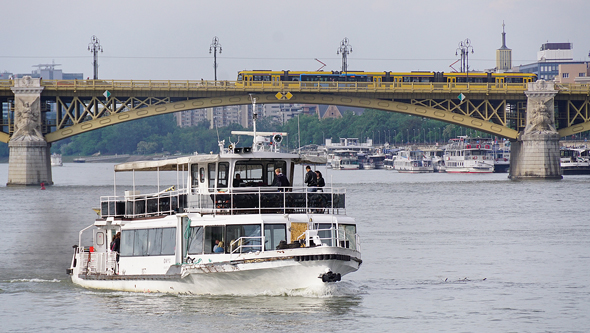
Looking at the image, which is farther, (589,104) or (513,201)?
(589,104)

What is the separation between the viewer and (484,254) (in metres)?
38.0

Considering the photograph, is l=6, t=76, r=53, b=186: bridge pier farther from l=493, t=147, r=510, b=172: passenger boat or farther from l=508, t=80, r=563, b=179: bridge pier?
l=493, t=147, r=510, b=172: passenger boat

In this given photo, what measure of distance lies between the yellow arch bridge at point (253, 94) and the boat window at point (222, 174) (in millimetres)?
57950

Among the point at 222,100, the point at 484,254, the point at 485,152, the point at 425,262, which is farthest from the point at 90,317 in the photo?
the point at 485,152

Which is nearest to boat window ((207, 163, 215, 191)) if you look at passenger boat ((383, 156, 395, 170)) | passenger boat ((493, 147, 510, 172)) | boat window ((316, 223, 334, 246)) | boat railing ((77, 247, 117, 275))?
boat window ((316, 223, 334, 246))

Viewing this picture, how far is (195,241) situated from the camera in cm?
2648

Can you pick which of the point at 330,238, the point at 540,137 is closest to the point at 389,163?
the point at 540,137

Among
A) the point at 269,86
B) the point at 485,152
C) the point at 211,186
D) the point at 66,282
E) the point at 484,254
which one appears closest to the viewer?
the point at 211,186

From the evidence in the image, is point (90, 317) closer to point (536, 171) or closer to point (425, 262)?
point (425, 262)

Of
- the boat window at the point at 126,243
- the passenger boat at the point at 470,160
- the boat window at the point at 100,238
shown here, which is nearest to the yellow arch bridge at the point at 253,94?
the passenger boat at the point at 470,160

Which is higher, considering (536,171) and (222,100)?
(222,100)

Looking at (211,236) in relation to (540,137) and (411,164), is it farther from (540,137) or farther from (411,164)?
(411,164)

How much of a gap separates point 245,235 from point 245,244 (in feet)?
0.81

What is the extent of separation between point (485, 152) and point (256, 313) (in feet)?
398
